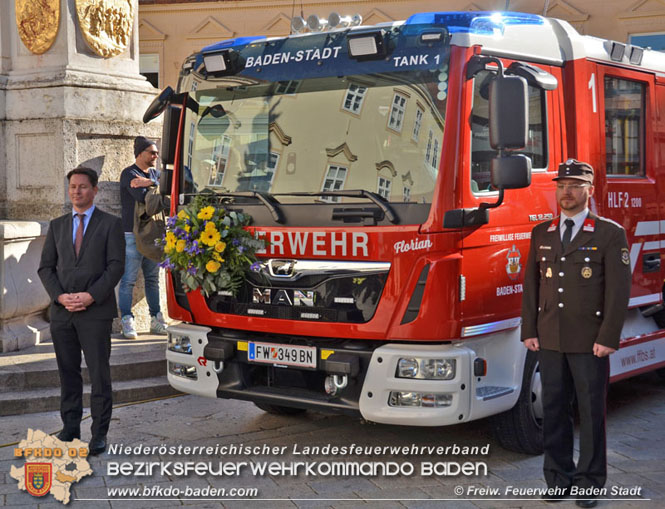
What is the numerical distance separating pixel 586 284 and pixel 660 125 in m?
2.57

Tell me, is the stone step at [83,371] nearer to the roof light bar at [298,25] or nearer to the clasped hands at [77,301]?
the clasped hands at [77,301]

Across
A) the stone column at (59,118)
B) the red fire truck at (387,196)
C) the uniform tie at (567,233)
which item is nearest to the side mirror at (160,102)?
the red fire truck at (387,196)

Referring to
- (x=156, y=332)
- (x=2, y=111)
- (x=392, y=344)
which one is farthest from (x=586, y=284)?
(x=2, y=111)

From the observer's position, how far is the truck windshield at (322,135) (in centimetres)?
526

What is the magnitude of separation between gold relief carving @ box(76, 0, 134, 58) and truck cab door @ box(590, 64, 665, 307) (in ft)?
16.2

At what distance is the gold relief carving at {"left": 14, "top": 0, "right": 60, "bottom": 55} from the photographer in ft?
28.9

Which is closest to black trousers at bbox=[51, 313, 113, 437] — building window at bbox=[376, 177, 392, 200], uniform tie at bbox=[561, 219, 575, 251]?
building window at bbox=[376, 177, 392, 200]

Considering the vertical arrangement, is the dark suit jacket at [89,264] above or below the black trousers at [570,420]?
above

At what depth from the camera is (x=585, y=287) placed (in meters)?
4.91

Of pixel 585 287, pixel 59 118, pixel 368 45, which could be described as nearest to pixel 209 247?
pixel 368 45

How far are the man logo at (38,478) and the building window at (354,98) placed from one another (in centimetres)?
273

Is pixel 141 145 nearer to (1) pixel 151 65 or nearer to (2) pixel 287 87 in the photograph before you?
(2) pixel 287 87

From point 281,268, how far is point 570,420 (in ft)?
6.22

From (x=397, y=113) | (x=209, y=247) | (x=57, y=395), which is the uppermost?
(x=397, y=113)
